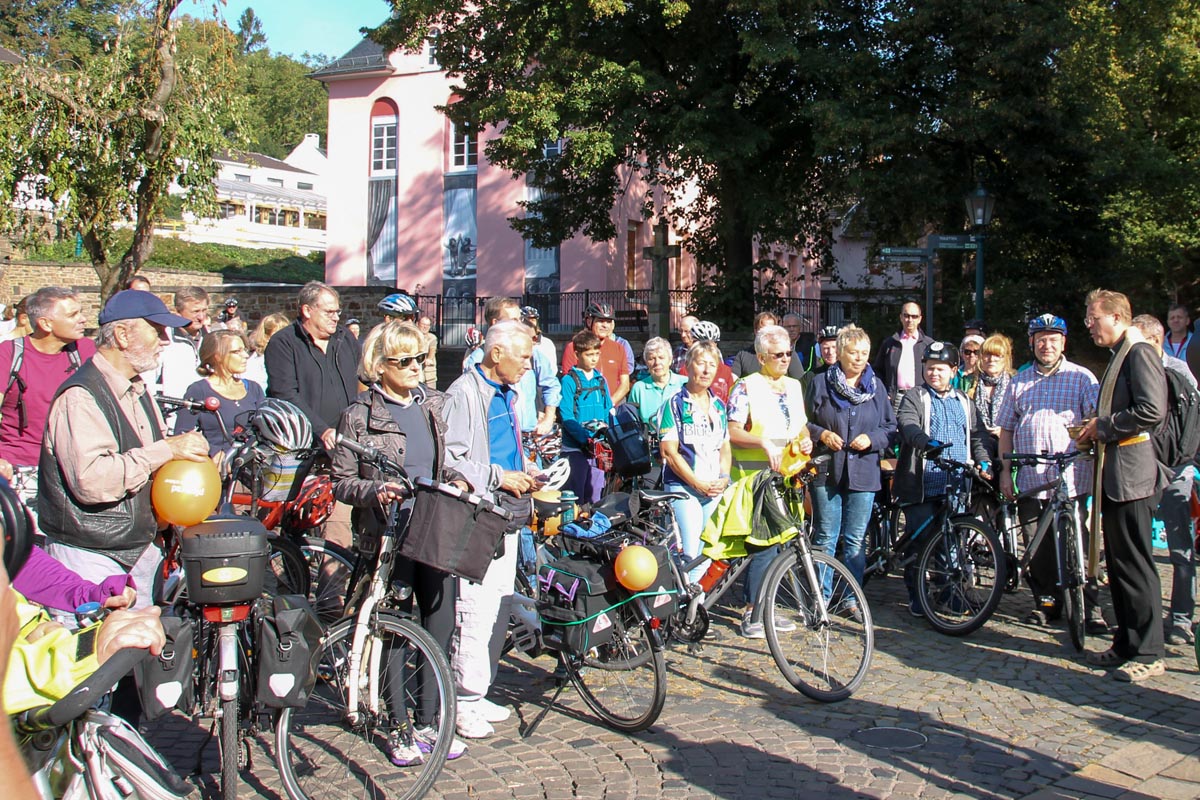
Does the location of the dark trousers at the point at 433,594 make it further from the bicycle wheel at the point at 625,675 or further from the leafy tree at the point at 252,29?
the leafy tree at the point at 252,29

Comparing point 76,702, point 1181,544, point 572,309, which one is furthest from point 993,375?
point 572,309

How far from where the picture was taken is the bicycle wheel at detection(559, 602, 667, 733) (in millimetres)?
5148

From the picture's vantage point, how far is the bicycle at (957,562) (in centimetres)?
694

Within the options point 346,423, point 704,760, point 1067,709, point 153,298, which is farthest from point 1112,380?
point 153,298

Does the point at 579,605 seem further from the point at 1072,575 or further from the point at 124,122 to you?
the point at 124,122

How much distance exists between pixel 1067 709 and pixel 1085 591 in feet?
4.39

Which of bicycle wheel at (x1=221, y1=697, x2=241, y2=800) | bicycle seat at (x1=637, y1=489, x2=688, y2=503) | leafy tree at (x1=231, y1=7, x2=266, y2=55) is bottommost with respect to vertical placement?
bicycle wheel at (x1=221, y1=697, x2=241, y2=800)

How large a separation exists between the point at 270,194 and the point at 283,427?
2608 inches

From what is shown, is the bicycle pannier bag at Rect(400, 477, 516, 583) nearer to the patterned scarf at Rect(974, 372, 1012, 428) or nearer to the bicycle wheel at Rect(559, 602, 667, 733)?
the bicycle wheel at Rect(559, 602, 667, 733)

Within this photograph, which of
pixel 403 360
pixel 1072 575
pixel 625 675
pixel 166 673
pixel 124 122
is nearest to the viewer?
pixel 166 673

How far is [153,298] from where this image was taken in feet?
15.5

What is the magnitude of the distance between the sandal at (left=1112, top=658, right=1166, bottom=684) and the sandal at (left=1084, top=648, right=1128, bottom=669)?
0.13 metres

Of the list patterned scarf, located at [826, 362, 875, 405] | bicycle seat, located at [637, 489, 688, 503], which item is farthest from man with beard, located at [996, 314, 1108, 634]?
bicycle seat, located at [637, 489, 688, 503]

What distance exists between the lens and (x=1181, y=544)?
7.05 meters
